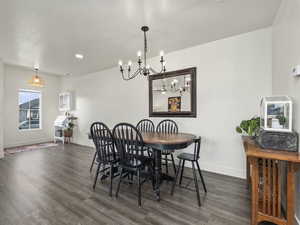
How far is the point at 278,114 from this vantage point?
1.72 meters

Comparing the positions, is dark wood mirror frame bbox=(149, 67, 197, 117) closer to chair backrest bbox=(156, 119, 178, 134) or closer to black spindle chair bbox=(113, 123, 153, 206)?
chair backrest bbox=(156, 119, 178, 134)

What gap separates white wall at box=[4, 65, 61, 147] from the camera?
5.25 m

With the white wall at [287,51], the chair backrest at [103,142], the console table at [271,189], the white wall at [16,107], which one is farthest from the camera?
the white wall at [16,107]

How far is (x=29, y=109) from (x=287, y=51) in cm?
728

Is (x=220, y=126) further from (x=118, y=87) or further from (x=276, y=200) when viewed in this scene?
(x=118, y=87)

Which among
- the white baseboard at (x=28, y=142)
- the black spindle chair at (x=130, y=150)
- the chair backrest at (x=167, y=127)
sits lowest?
the white baseboard at (x=28, y=142)

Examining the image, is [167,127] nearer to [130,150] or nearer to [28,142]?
[130,150]

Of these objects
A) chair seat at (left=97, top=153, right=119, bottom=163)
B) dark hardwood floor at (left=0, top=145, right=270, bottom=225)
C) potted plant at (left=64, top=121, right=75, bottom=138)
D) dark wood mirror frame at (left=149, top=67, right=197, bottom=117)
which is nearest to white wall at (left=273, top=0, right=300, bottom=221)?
dark hardwood floor at (left=0, top=145, right=270, bottom=225)

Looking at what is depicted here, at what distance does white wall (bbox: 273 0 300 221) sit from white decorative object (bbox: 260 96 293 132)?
7 cm

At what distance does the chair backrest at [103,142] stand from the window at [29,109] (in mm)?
4817

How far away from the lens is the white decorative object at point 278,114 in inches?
63.9

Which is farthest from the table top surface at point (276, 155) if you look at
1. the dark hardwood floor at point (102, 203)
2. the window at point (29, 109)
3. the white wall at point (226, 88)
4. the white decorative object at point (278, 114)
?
the window at point (29, 109)

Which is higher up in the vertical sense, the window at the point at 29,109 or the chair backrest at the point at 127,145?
the window at the point at 29,109

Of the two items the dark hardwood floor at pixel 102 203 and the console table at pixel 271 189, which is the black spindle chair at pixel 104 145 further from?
the console table at pixel 271 189
